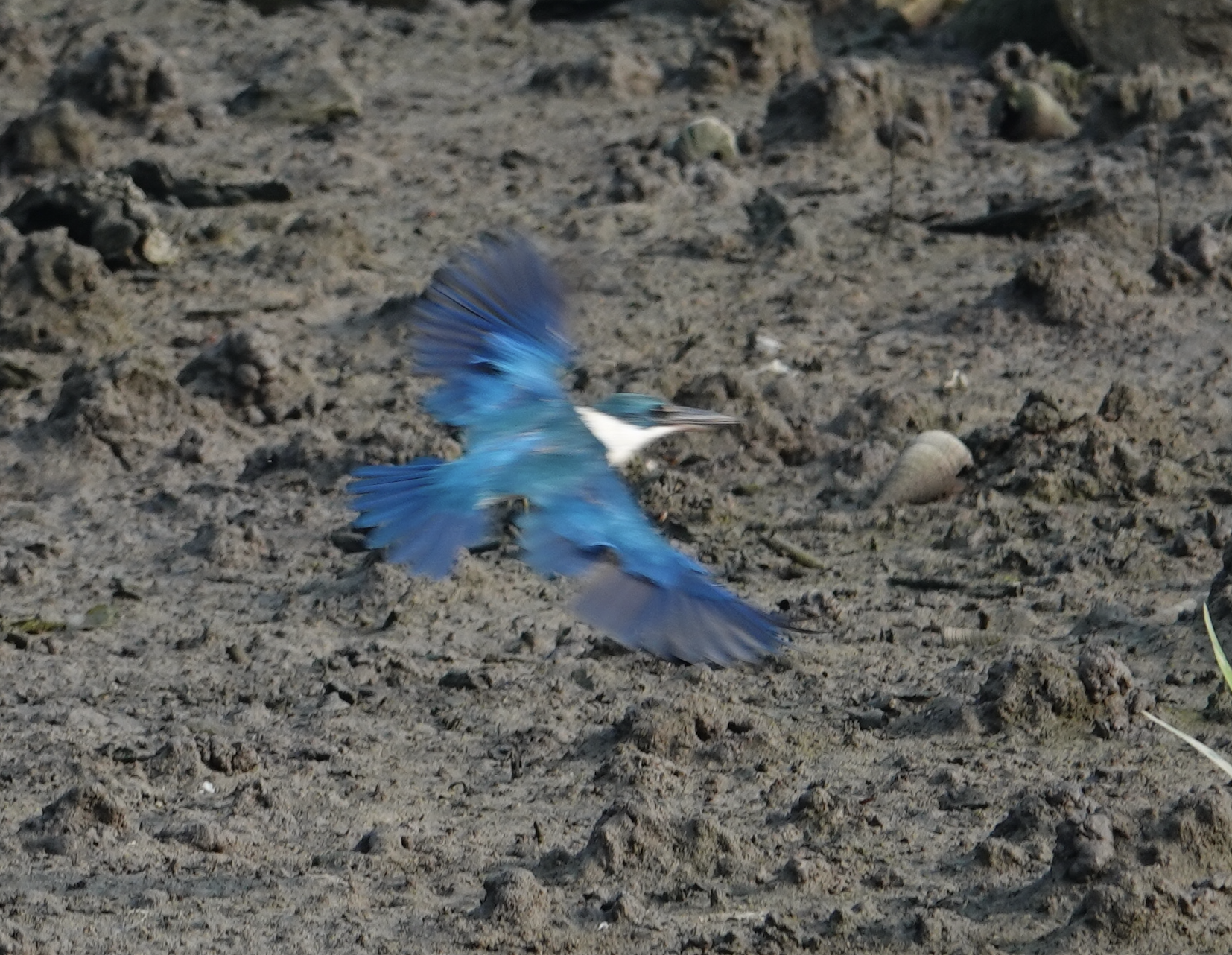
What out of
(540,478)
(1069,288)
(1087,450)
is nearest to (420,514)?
(540,478)

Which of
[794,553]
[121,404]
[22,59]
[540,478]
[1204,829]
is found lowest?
[22,59]

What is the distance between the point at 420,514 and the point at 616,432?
77cm

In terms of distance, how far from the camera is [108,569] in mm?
5473

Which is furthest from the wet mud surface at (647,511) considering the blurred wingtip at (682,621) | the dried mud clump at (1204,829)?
the blurred wingtip at (682,621)

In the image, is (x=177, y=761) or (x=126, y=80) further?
(x=126, y=80)

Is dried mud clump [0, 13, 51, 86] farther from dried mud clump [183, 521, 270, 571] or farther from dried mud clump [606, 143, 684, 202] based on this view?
dried mud clump [183, 521, 270, 571]

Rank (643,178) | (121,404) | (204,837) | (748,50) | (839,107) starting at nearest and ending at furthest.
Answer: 1. (204,837)
2. (121,404)
3. (643,178)
4. (839,107)
5. (748,50)

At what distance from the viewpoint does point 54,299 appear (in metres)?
6.88

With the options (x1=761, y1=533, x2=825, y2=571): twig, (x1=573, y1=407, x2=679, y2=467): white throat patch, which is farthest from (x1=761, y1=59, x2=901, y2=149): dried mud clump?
(x1=573, y1=407, x2=679, y2=467): white throat patch

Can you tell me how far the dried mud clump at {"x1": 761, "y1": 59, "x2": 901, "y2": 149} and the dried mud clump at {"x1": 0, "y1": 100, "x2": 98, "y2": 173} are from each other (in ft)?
8.75

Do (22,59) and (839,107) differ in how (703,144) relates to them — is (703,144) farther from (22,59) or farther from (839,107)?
(22,59)

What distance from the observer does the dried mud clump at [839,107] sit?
27.3 ft

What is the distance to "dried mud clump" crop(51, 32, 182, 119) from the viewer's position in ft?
30.6

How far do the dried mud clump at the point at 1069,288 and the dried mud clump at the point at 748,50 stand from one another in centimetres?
278
